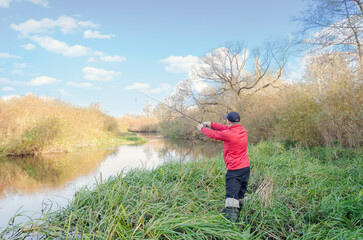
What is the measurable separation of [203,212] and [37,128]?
40.5 ft

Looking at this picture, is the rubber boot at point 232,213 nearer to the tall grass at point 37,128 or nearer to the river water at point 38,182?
the river water at point 38,182

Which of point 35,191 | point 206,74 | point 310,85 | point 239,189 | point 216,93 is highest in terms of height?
point 206,74

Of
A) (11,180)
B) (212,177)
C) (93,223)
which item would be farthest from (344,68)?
(11,180)

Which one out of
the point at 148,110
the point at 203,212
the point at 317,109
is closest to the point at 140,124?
the point at 148,110

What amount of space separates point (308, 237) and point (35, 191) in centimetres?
673

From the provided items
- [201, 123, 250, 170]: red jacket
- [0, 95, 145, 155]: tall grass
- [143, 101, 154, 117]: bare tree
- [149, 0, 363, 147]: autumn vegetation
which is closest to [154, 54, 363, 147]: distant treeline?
[149, 0, 363, 147]: autumn vegetation

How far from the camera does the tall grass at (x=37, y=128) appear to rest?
1195cm

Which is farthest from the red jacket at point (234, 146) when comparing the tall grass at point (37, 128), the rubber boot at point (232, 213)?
the tall grass at point (37, 128)

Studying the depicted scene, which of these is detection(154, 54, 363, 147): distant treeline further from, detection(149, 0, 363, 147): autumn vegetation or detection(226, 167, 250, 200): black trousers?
detection(226, 167, 250, 200): black trousers

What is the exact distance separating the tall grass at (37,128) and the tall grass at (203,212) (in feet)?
32.2

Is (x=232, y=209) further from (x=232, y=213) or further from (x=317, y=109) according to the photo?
(x=317, y=109)

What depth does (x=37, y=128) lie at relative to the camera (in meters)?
12.7

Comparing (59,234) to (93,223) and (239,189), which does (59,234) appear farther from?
(239,189)

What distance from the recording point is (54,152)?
14016 mm
